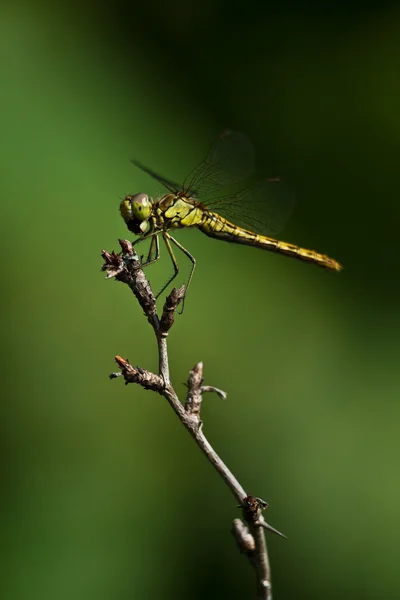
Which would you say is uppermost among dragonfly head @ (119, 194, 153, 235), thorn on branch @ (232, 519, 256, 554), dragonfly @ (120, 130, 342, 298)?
dragonfly @ (120, 130, 342, 298)

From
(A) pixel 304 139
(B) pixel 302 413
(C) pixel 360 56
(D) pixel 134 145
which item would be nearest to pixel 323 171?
(A) pixel 304 139

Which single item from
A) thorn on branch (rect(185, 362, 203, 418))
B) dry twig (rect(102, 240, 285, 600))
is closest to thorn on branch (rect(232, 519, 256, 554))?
dry twig (rect(102, 240, 285, 600))

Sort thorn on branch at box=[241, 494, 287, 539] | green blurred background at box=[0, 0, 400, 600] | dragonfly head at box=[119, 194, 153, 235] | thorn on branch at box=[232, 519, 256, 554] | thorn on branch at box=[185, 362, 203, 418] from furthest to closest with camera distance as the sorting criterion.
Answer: green blurred background at box=[0, 0, 400, 600] → dragonfly head at box=[119, 194, 153, 235] → thorn on branch at box=[185, 362, 203, 418] → thorn on branch at box=[232, 519, 256, 554] → thorn on branch at box=[241, 494, 287, 539]

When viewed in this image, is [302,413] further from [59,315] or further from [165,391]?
[165,391]

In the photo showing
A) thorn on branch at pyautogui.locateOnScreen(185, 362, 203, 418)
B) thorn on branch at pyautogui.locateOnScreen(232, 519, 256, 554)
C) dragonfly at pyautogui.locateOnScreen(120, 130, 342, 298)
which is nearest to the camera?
thorn on branch at pyautogui.locateOnScreen(232, 519, 256, 554)

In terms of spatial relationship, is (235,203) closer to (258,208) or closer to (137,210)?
(258,208)

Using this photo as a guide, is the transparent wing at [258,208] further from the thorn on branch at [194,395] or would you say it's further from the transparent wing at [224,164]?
the thorn on branch at [194,395]

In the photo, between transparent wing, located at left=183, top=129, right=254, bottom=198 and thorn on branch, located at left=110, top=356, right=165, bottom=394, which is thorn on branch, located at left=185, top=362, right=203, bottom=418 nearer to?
thorn on branch, located at left=110, top=356, right=165, bottom=394
